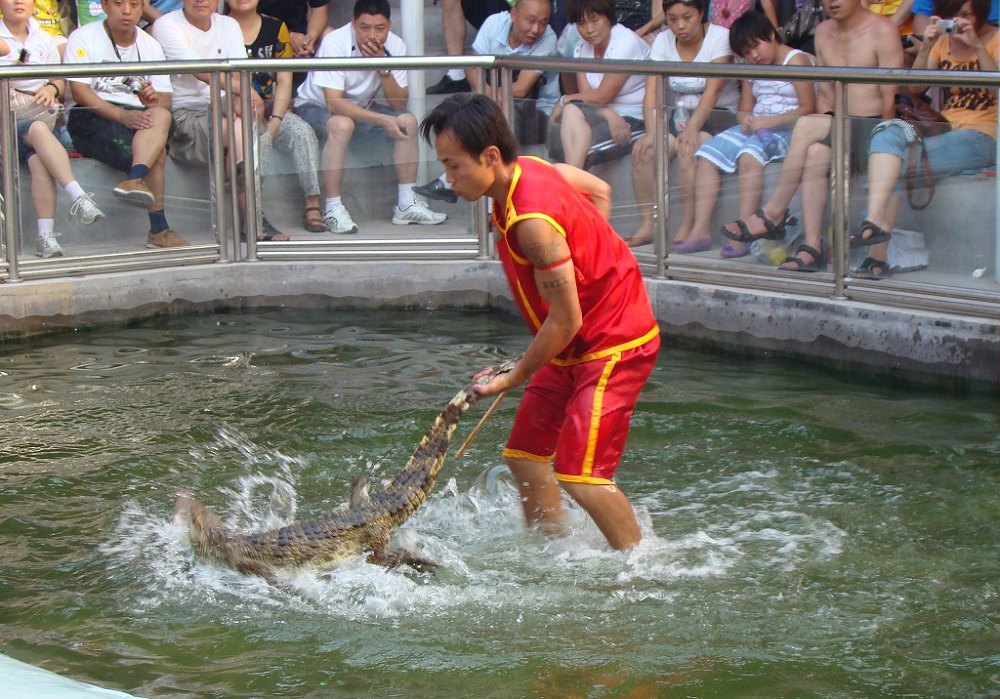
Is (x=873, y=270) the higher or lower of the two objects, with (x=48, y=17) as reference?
lower

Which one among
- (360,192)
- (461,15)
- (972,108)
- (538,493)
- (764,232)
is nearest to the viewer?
(538,493)

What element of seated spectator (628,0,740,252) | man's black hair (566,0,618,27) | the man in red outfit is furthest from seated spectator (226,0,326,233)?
the man in red outfit

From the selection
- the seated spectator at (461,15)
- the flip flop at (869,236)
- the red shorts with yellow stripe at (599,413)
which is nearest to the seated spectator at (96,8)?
the seated spectator at (461,15)

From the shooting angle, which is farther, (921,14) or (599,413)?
(921,14)

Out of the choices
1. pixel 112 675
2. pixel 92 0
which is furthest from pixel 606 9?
pixel 112 675

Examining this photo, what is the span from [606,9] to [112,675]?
21.2ft

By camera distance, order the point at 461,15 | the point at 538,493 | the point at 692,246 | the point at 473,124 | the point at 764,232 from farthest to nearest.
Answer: the point at 461,15, the point at 692,246, the point at 764,232, the point at 538,493, the point at 473,124

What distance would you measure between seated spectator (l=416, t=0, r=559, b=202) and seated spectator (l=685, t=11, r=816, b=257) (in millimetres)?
1269

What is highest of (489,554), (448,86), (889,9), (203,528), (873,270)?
(889,9)

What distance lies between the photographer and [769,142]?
7836 millimetres

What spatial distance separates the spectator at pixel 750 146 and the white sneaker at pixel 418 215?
2000 mm

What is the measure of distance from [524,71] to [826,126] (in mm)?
2293

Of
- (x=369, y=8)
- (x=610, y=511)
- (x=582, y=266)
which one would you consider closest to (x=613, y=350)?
(x=582, y=266)

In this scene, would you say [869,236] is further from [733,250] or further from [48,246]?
[48,246]
